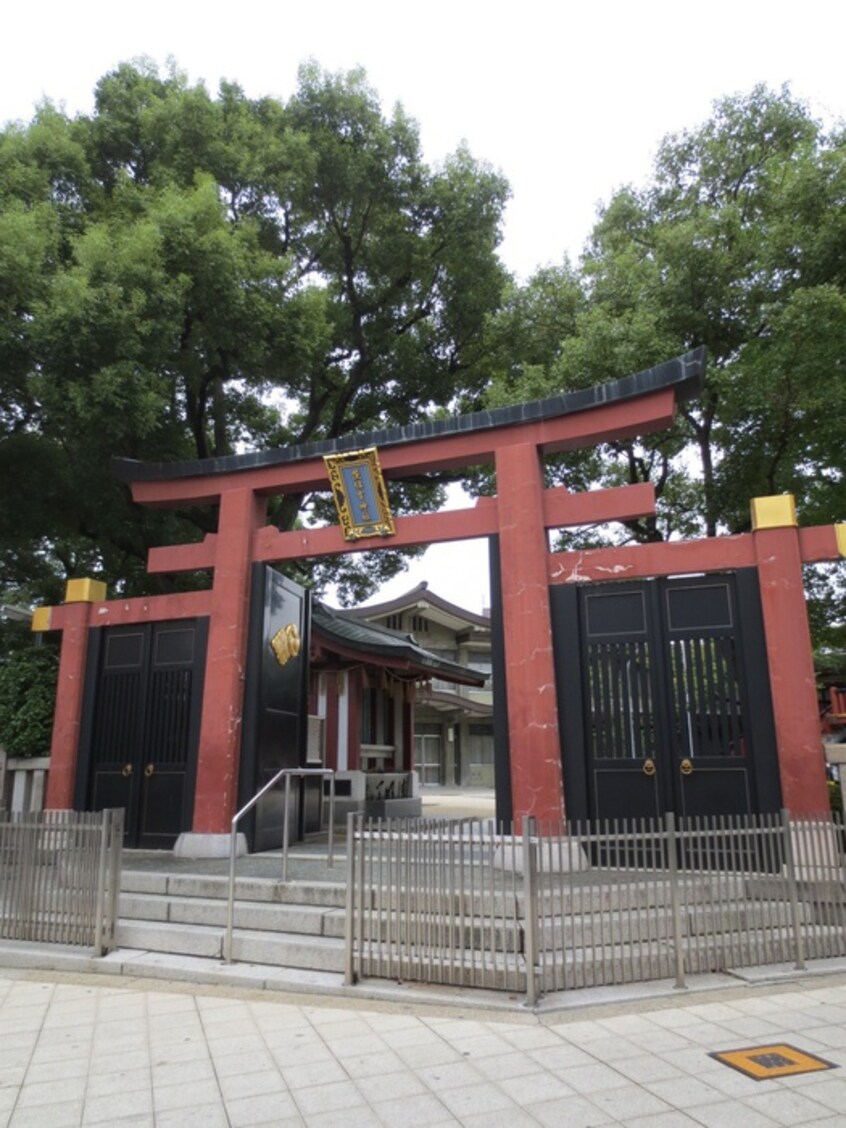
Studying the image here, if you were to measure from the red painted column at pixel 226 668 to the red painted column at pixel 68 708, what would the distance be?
189cm

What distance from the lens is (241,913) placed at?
6.42 metres

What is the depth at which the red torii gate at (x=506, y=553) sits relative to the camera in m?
7.43

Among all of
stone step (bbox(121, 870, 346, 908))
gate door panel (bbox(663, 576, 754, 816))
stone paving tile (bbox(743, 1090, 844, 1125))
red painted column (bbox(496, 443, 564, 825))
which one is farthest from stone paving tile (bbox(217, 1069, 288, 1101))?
gate door panel (bbox(663, 576, 754, 816))

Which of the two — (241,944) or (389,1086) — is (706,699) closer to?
(241,944)

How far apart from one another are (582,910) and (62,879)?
159 inches

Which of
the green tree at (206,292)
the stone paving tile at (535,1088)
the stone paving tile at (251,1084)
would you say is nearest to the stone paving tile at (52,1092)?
the stone paving tile at (251,1084)

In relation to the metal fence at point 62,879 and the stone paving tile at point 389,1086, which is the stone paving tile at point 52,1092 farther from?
the metal fence at point 62,879

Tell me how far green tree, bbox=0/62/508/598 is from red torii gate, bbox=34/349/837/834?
6.66ft

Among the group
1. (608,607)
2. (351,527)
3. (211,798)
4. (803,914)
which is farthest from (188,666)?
(803,914)

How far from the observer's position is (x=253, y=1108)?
3574 millimetres

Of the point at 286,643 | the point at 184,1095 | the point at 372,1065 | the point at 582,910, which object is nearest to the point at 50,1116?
the point at 184,1095

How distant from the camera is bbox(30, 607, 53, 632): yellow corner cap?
34.4ft

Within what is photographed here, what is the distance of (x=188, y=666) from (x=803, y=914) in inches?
277

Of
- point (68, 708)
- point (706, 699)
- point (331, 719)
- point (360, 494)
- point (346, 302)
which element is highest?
point (346, 302)
